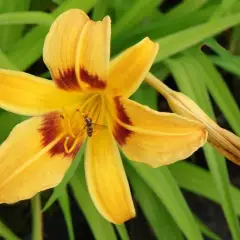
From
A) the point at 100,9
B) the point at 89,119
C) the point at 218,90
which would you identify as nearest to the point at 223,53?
the point at 218,90

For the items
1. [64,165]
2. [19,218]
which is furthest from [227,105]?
[19,218]

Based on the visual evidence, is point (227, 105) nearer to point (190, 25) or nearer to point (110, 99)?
point (190, 25)

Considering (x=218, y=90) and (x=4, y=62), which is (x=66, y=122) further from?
(x=218, y=90)

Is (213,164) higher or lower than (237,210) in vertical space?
higher

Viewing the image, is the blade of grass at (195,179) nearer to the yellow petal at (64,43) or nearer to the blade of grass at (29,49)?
the blade of grass at (29,49)

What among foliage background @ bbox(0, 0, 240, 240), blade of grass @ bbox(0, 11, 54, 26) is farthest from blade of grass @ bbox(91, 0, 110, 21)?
blade of grass @ bbox(0, 11, 54, 26)

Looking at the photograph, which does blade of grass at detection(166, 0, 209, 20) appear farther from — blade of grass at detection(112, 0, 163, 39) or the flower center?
Result: the flower center
